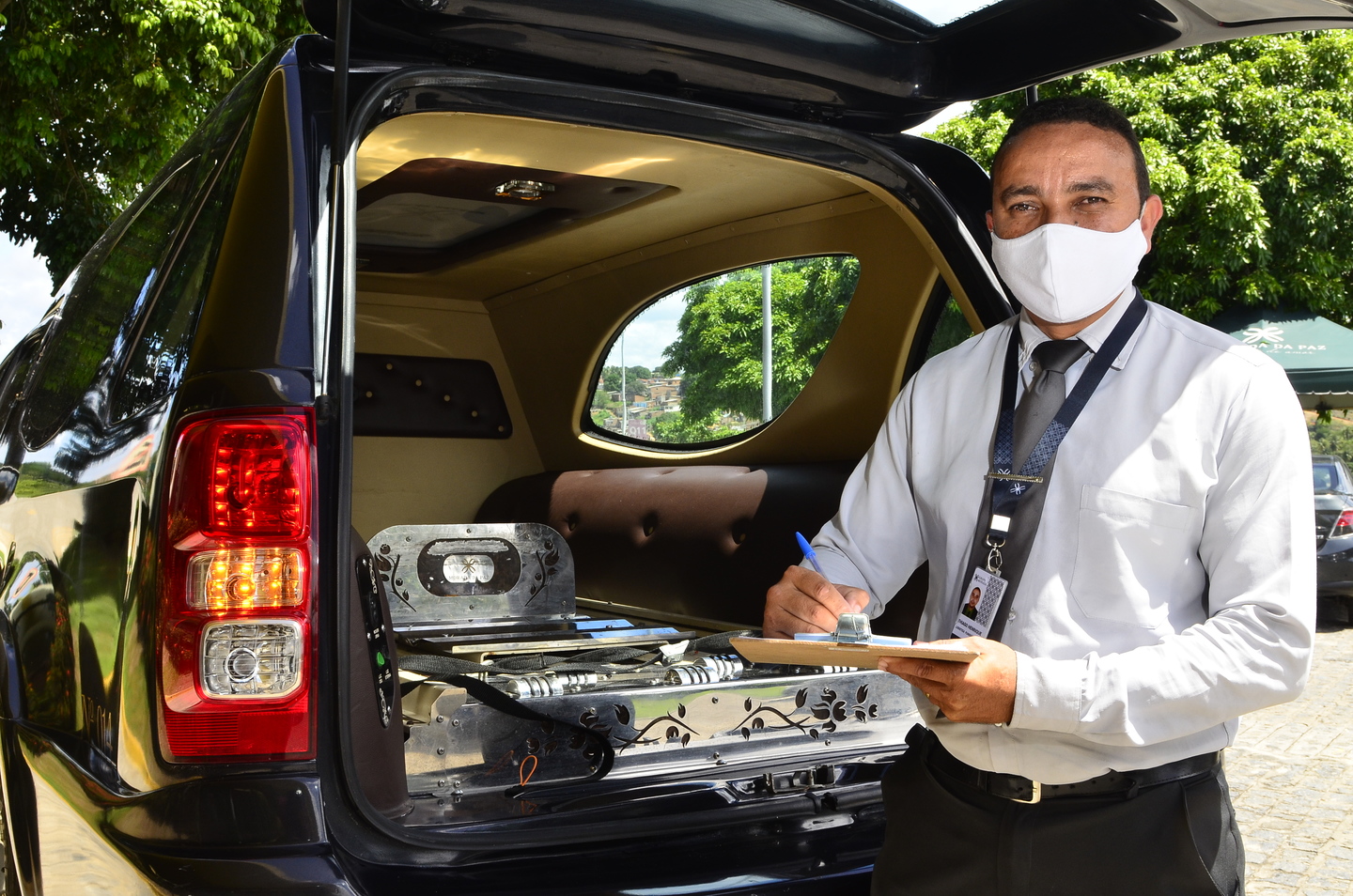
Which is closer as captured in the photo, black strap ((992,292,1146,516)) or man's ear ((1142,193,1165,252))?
black strap ((992,292,1146,516))

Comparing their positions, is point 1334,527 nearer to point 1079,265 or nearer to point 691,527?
point 691,527

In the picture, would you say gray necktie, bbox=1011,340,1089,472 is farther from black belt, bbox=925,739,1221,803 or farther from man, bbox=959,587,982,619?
black belt, bbox=925,739,1221,803

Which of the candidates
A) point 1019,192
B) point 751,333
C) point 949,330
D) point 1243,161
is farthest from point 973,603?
point 1243,161

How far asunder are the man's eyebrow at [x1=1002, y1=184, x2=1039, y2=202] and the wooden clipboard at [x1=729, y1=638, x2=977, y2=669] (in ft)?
2.52


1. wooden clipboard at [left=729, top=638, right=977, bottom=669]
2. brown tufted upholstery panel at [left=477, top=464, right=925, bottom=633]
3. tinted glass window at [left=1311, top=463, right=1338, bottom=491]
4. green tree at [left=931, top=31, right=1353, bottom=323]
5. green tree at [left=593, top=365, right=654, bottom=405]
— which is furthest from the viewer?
green tree at [left=931, top=31, right=1353, bottom=323]

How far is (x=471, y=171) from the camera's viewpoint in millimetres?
3762

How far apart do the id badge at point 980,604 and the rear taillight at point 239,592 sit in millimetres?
939

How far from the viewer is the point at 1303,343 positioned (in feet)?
53.6

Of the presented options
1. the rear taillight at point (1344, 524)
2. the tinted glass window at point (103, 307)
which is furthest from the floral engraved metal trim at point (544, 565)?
the rear taillight at point (1344, 524)

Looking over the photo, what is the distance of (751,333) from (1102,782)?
2.91 m

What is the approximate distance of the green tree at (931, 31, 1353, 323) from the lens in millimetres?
15047

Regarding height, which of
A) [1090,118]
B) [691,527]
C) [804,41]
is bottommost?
[691,527]

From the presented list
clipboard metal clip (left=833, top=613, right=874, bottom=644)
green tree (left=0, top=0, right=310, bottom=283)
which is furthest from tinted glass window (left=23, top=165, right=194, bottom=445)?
green tree (left=0, top=0, right=310, bottom=283)

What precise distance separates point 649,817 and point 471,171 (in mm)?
2393
